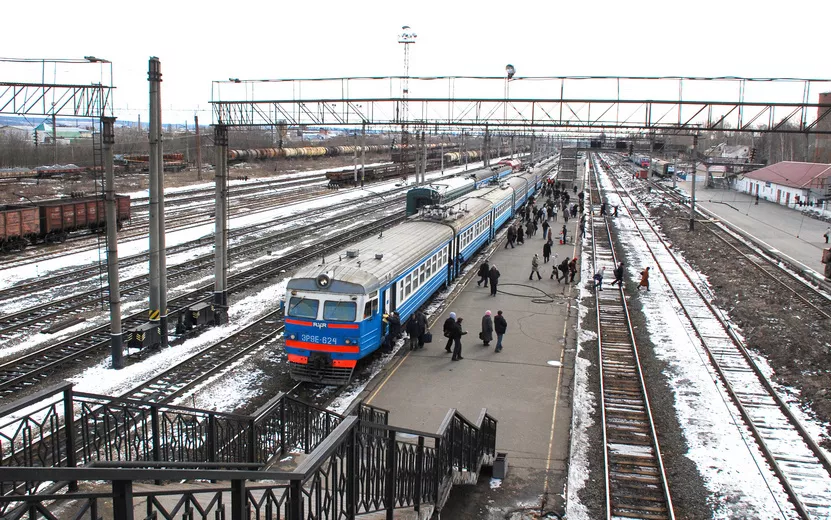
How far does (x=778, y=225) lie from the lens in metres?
48.5

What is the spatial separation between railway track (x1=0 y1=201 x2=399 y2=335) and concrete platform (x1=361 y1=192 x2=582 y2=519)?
34.4ft

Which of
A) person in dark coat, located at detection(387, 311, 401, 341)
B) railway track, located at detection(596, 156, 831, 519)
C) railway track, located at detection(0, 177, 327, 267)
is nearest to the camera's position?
railway track, located at detection(596, 156, 831, 519)

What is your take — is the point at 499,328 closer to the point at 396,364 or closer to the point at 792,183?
the point at 396,364

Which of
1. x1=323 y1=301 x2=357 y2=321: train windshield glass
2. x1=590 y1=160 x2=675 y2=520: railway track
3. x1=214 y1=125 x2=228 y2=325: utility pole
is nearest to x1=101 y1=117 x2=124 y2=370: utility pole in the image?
x1=214 y1=125 x2=228 y2=325: utility pole

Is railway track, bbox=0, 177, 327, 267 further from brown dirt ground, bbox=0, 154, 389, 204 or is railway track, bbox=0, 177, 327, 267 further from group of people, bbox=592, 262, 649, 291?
group of people, bbox=592, 262, 649, 291

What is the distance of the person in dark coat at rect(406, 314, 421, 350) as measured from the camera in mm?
18297

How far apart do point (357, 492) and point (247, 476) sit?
279cm

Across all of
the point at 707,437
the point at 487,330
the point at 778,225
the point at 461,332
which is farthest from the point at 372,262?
the point at 778,225

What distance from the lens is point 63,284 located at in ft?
79.7

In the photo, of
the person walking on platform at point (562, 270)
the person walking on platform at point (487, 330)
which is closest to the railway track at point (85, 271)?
the person walking on platform at point (487, 330)

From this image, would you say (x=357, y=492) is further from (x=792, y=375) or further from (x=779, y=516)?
(x=792, y=375)

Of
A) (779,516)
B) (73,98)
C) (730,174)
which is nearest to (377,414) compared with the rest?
(779,516)

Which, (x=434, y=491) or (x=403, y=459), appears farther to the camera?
(x=434, y=491)

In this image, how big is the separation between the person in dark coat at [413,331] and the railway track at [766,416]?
25.7ft
